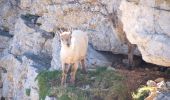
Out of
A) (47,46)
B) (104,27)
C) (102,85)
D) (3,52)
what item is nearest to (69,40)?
(102,85)

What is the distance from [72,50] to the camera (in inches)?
675

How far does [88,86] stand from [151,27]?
3266mm

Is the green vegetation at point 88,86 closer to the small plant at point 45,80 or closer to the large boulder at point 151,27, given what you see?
the small plant at point 45,80

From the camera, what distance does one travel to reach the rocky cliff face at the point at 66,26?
48.8 feet

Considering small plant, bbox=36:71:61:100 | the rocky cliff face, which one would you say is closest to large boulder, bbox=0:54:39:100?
the rocky cliff face

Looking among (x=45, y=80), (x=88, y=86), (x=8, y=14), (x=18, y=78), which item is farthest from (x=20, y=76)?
(x=88, y=86)

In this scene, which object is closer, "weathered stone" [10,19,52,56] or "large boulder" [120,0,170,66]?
"large boulder" [120,0,170,66]

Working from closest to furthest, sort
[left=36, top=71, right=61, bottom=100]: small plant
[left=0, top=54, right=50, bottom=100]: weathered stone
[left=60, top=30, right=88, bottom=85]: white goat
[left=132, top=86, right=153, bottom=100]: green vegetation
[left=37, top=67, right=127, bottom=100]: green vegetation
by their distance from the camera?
[left=132, top=86, right=153, bottom=100]: green vegetation < [left=37, top=67, right=127, bottom=100]: green vegetation < [left=60, top=30, right=88, bottom=85]: white goat < [left=36, top=71, right=61, bottom=100]: small plant < [left=0, top=54, right=50, bottom=100]: weathered stone

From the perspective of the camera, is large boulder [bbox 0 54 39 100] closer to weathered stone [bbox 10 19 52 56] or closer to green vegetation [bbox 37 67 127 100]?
weathered stone [bbox 10 19 52 56]

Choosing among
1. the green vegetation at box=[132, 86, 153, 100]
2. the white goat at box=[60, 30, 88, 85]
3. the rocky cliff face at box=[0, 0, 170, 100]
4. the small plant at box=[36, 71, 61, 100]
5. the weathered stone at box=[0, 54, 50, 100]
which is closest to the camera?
the rocky cliff face at box=[0, 0, 170, 100]

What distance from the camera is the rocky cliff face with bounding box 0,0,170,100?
1486 cm

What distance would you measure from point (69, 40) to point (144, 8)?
112 inches

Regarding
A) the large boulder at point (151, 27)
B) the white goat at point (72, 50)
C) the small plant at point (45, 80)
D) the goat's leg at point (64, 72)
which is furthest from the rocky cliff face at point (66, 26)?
the goat's leg at point (64, 72)

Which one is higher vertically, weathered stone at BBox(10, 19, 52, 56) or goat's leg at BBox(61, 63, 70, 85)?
weathered stone at BBox(10, 19, 52, 56)
